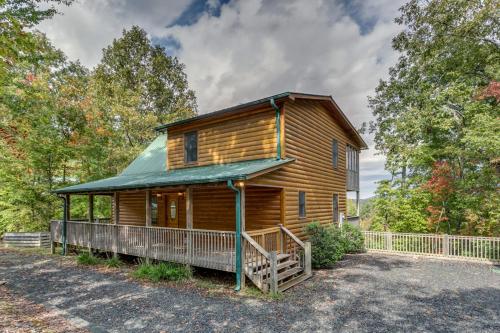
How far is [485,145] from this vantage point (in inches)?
→ 472

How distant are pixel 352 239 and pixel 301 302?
7508 mm

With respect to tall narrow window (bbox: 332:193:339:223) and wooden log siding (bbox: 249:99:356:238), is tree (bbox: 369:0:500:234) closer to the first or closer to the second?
tall narrow window (bbox: 332:193:339:223)

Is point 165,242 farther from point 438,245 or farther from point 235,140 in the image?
point 438,245

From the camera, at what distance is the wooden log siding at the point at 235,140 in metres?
10.5

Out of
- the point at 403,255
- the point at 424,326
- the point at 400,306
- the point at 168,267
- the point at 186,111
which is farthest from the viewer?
the point at 186,111

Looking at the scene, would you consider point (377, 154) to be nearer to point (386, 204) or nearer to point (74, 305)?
point (386, 204)

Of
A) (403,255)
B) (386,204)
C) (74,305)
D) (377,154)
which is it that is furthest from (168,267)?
(377,154)

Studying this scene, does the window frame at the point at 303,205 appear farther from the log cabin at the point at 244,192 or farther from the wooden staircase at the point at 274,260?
the wooden staircase at the point at 274,260

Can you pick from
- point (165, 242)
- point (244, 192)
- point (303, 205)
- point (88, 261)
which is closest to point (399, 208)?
point (303, 205)

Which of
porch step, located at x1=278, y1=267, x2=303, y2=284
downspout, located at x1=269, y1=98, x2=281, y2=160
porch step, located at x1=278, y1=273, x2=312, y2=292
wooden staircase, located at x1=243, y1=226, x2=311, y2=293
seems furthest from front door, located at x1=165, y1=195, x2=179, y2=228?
porch step, located at x1=278, y1=273, x2=312, y2=292

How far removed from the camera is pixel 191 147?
1308 centimetres

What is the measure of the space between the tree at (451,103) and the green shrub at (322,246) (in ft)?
26.6

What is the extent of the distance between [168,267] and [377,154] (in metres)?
18.9

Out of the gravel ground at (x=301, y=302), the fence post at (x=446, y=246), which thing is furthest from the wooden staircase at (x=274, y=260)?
the fence post at (x=446, y=246)
